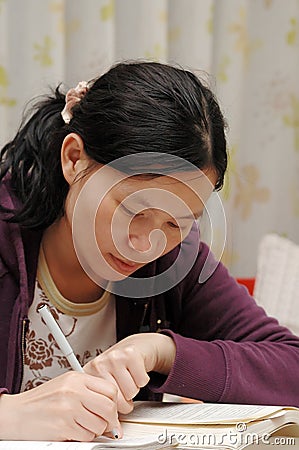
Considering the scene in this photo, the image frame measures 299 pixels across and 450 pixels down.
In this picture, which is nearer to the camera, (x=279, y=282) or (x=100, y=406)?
(x=100, y=406)

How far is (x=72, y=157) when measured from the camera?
3.16ft

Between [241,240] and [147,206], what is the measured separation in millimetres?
1084

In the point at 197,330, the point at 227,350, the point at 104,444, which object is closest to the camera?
the point at 104,444

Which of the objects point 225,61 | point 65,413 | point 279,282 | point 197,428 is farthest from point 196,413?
point 225,61

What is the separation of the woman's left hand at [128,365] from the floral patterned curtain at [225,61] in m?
0.66

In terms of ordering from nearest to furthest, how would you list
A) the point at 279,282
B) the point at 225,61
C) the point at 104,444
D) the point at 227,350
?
the point at 104,444 → the point at 227,350 → the point at 279,282 → the point at 225,61

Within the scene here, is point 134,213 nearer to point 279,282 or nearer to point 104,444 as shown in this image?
point 104,444

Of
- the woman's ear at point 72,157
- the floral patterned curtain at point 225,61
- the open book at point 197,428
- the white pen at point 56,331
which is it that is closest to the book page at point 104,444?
the open book at point 197,428

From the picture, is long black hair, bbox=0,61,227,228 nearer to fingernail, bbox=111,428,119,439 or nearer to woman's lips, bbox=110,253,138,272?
woman's lips, bbox=110,253,138,272

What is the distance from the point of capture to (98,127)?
0.92 m

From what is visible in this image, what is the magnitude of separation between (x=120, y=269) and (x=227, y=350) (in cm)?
18

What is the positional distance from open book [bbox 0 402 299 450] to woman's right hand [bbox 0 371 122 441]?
0.02 meters

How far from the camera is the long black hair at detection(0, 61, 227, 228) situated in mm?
884

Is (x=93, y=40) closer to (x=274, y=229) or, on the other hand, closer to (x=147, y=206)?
(x=274, y=229)
